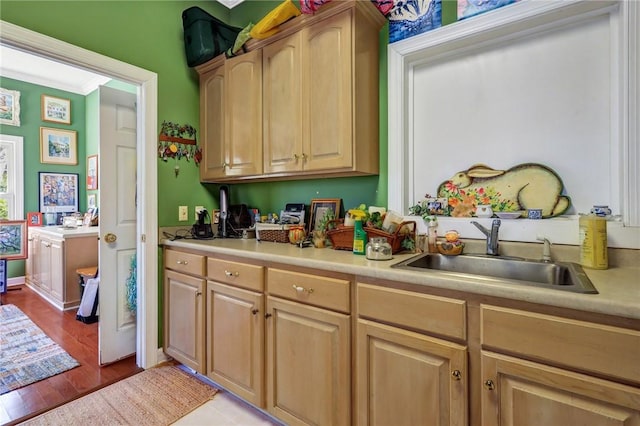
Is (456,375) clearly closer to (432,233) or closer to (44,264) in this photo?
(432,233)

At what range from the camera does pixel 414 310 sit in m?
1.14

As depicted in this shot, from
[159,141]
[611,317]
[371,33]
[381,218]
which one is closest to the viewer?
[611,317]

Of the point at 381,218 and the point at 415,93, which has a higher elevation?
the point at 415,93

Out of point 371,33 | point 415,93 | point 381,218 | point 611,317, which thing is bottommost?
point 611,317

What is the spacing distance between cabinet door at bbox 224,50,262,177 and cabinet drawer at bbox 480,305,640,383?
1612 mm

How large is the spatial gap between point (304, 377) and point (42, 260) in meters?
4.22

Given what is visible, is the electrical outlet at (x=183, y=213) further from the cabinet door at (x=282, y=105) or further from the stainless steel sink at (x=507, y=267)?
the stainless steel sink at (x=507, y=267)

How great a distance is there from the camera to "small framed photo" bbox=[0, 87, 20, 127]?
399 cm

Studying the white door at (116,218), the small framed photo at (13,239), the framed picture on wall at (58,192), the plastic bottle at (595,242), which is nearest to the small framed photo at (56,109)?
the framed picture on wall at (58,192)

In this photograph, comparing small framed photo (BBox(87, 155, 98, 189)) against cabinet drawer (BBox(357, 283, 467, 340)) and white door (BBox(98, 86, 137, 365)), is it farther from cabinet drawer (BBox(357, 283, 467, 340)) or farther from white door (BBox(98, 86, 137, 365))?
cabinet drawer (BBox(357, 283, 467, 340))

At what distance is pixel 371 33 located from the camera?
1794mm

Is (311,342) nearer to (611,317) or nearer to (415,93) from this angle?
(611,317)

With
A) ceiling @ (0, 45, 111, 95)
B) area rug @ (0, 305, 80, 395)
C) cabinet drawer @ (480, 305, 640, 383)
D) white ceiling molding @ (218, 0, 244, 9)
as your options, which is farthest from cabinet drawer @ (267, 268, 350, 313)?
ceiling @ (0, 45, 111, 95)

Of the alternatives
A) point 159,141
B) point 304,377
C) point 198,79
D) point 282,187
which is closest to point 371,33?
point 282,187
